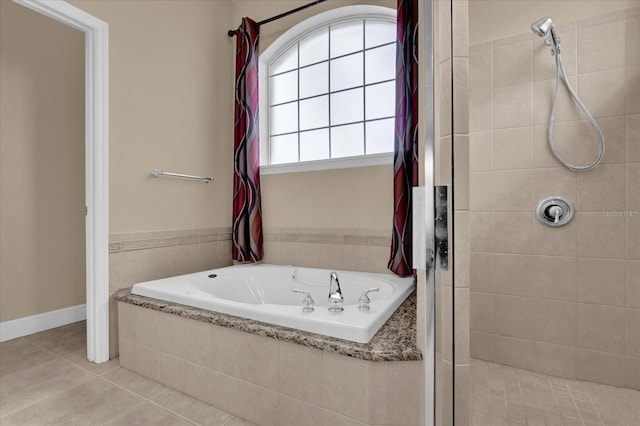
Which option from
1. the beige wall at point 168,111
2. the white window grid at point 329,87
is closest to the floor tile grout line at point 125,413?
the beige wall at point 168,111

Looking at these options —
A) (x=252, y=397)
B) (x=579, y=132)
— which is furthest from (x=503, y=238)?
(x=252, y=397)

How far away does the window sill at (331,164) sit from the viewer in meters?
2.18

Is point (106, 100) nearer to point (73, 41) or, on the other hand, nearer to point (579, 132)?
point (73, 41)

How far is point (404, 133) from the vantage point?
192 centimetres

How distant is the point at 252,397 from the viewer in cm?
134

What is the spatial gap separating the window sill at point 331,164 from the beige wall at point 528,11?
40.9 inches

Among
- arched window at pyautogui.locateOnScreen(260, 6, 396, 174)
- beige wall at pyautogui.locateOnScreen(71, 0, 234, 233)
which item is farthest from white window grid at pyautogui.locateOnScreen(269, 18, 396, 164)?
beige wall at pyautogui.locateOnScreen(71, 0, 234, 233)

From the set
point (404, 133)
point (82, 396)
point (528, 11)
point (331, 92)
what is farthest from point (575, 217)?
point (82, 396)

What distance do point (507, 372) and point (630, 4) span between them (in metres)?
1.28

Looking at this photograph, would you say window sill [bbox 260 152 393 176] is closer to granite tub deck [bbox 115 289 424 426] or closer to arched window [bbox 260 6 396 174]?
arched window [bbox 260 6 396 174]

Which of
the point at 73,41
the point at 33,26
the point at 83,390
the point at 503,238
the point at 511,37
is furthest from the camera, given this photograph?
the point at 73,41

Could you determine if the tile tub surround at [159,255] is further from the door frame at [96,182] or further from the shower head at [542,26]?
the shower head at [542,26]

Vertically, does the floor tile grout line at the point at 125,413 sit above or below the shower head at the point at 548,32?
below

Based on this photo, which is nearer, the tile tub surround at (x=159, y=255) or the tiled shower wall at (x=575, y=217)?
the tiled shower wall at (x=575, y=217)
